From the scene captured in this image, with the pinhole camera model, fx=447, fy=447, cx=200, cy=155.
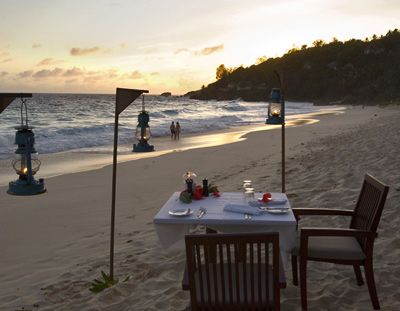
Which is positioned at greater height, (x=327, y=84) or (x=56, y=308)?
(x=327, y=84)

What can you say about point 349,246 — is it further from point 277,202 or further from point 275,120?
point 275,120

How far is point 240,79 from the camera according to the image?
403ft

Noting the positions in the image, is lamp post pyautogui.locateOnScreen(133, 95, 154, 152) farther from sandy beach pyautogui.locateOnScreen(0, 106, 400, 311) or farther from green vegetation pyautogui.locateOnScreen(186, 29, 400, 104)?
green vegetation pyautogui.locateOnScreen(186, 29, 400, 104)

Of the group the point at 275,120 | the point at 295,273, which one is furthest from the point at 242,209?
the point at 275,120

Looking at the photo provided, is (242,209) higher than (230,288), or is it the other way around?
(242,209)

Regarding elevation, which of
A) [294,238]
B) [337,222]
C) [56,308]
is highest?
[294,238]

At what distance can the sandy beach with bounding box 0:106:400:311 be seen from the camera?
4211mm

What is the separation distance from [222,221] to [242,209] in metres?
0.31

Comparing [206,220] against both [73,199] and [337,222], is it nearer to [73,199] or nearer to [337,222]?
[337,222]

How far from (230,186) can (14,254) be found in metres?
4.60

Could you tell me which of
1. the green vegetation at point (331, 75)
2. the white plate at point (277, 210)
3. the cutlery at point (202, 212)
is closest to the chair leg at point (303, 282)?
the white plate at point (277, 210)

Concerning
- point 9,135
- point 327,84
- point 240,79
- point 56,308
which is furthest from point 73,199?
point 240,79

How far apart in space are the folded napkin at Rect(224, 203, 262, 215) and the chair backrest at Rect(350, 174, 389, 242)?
3.16 ft

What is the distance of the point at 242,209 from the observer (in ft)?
12.9
